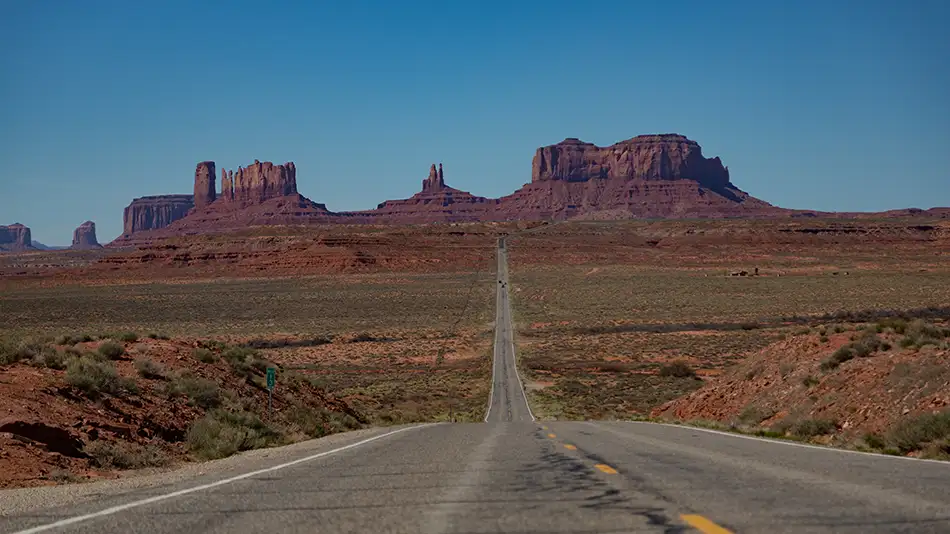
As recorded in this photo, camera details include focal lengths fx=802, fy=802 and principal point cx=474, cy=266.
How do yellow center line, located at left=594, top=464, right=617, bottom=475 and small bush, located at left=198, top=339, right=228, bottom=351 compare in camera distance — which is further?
small bush, located at left=198, top=339, right=228, bottom=351

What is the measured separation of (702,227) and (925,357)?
15410cm

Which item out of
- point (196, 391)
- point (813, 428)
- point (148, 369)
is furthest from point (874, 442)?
point (148, 369)

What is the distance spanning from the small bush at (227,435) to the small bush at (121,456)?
3.51 feet

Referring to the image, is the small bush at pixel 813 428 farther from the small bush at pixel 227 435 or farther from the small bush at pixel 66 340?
the small bush at pixel 66 340

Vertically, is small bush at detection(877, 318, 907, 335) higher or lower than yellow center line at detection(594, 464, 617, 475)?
higher

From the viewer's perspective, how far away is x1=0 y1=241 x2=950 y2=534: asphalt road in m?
5.86

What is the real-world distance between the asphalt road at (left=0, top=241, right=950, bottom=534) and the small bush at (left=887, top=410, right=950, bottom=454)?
164 cm

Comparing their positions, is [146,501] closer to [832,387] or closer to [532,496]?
[532,496]

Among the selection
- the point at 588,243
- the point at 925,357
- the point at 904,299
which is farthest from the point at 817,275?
the point at 925,357

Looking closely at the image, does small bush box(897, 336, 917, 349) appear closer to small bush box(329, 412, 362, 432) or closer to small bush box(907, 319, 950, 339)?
small bush box(907, 319, 950, 339)

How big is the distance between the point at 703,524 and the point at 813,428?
11.8m

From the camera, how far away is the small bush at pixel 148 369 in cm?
1678

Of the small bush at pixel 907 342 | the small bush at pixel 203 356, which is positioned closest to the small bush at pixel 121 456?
the small bush at pixel 203 356

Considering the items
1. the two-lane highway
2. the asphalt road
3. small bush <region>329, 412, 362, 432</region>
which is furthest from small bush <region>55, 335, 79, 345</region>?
the two-lane highway
